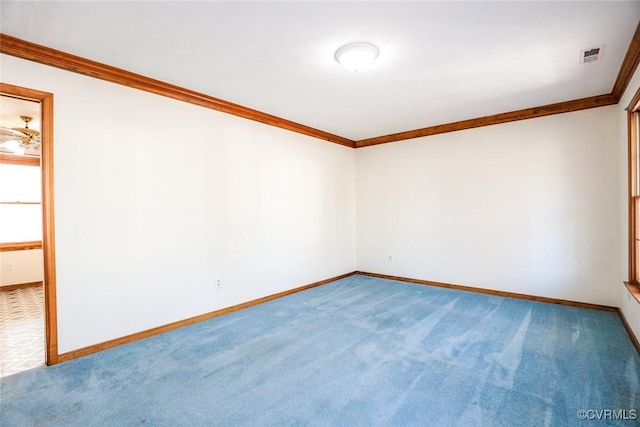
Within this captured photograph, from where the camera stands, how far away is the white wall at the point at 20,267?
5098 millimetres

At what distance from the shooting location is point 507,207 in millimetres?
4328

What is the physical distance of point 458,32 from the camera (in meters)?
2.29

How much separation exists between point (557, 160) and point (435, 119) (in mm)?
1646

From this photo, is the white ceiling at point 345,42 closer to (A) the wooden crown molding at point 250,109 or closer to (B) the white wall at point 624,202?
(A) the wooden crown molding at point 250,109

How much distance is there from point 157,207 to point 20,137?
2.86 metres

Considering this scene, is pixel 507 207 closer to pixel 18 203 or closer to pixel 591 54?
pixel 591 54

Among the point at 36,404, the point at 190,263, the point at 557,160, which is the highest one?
the point at 557,160

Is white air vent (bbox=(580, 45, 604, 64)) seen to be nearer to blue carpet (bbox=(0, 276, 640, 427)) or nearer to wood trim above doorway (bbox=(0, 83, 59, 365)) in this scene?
blue carpet (bbox=(0, 276, 640, 427))

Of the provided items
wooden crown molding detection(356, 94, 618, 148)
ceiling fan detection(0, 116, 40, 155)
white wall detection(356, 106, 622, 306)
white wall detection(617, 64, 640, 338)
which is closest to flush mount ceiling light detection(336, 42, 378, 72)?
white wall detection(617, 64, 640, 338)

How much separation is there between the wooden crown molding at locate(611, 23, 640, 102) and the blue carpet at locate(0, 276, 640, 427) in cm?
249

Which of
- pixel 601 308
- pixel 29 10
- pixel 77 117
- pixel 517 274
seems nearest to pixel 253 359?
pixel 77 117

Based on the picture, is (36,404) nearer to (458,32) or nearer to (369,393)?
(369,393)

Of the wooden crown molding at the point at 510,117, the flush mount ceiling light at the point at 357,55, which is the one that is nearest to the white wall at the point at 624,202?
the wooden crown molding at the point at 510,117

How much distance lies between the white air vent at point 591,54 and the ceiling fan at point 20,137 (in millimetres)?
6241
